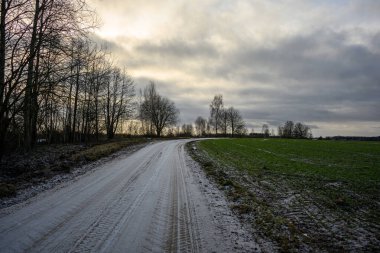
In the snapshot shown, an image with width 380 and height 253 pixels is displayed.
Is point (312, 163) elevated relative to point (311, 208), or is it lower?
elevated

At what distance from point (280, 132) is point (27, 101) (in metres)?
147

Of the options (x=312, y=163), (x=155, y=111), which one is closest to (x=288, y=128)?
(x=155, y=111)

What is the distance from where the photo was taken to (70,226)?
5746 mm

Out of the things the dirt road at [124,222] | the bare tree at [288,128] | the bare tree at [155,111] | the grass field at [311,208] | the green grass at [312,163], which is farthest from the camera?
the bare tree at [288,128]

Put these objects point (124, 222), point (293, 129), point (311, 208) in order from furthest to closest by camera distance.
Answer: point (293, 129) < point (311, 208) < point (124, 222)

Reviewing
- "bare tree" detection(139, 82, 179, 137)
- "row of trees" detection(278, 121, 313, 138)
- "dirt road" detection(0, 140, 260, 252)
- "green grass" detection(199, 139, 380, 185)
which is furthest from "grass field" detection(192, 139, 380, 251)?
"row of trees" detection(278, 121, 313, 138)

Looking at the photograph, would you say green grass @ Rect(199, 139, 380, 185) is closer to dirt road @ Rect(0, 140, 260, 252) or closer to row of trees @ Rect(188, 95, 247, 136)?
dirt road @ Rect(0, 140, 260, 252)

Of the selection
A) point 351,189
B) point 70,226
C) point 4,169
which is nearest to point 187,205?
point 70,226

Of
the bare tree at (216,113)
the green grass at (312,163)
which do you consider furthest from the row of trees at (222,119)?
the green grass at (312,163)

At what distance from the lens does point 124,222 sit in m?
6.04

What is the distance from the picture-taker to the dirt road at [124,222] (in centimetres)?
488

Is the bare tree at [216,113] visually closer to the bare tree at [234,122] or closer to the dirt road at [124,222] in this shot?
the bare tree at [234,122]

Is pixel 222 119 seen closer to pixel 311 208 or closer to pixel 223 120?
pixel 223 120

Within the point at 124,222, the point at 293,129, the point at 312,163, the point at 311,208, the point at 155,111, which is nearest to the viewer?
the point at 124,222
